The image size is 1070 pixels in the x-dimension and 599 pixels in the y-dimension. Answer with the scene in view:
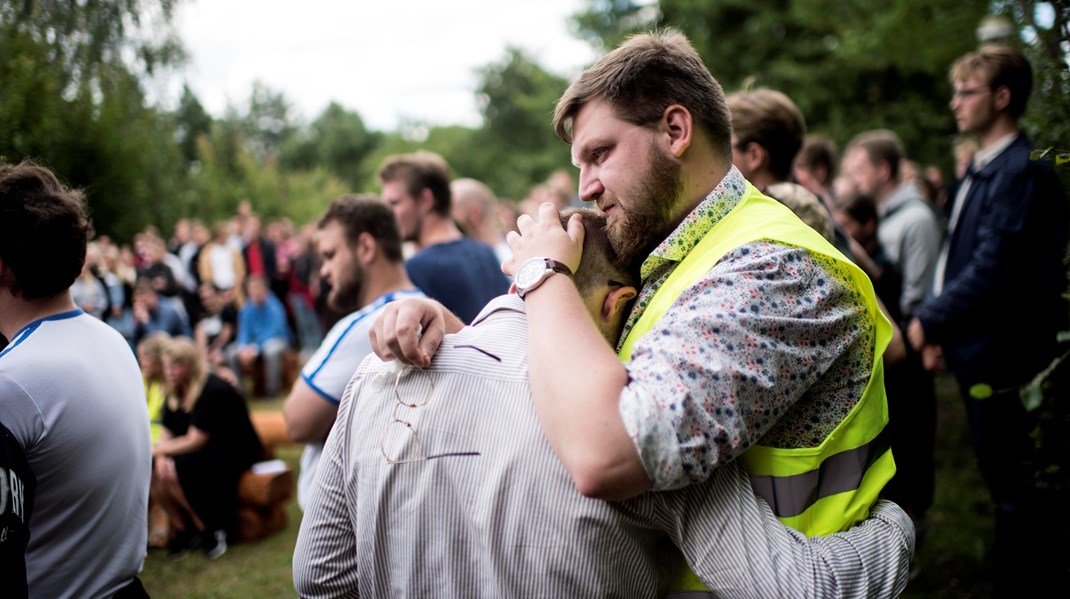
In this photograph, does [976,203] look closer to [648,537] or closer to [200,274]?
[648,537]

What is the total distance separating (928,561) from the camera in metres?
4.84

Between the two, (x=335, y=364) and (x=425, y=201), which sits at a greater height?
(x=425, y=201)

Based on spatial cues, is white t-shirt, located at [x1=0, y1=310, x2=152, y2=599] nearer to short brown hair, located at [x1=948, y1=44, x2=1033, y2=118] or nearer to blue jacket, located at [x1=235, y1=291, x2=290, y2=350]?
short brown hair, located at [x1=948, y1=44, x2=1033, y2=118]

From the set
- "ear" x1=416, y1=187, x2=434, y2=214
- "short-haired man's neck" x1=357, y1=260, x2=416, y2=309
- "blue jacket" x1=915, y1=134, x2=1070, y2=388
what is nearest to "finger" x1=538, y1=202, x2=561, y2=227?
"short-haired man's neck" x1=357, y1=260, x2=416, y2=309

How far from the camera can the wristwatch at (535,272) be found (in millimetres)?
1608

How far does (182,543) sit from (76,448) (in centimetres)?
441

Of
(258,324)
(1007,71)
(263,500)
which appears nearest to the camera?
(1007,71)

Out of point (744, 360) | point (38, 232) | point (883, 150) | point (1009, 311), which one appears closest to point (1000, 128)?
point (1009, 311)

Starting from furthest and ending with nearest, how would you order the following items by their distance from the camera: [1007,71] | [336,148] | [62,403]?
[336,148], [1007,71], [62,403]

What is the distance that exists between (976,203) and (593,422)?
11.4 feet

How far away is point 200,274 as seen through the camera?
13094 mm

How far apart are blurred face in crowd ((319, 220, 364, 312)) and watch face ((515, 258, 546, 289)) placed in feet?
8.02

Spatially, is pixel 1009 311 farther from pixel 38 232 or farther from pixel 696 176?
pixel 38 232

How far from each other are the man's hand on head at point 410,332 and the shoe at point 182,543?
17.5 feet
